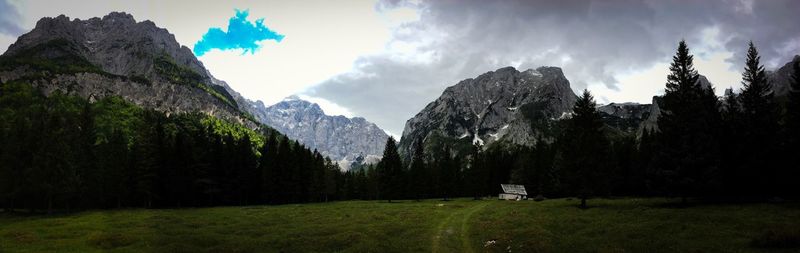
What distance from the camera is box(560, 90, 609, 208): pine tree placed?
58.9m

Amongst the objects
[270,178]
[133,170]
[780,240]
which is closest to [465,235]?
[780,240]

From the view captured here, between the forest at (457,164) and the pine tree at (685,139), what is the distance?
0.13m

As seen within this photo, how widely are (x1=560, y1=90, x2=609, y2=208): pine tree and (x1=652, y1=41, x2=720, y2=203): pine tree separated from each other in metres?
6.91

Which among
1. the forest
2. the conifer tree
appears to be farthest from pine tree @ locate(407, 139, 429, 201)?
the conifer tree

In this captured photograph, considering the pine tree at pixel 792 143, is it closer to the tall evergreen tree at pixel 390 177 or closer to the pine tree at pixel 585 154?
the pine tree at pixel 585 154

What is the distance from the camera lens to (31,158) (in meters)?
71.4

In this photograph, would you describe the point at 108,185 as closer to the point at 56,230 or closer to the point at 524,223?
the point at 56,230

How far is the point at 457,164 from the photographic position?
138 m

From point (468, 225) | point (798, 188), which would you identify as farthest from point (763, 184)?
point (468, 225)

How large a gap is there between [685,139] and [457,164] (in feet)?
287

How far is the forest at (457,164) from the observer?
53344 mm

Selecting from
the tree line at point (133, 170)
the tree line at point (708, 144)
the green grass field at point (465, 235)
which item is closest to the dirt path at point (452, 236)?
the green grass field at point (465, 235)

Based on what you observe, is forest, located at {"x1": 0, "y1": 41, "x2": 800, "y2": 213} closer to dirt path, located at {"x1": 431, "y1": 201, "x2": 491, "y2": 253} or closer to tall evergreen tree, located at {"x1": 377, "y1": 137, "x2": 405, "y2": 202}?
tall evergreen tree, located at {"x1": 377, "y1": 137, "x2": 405, "y2": 202}

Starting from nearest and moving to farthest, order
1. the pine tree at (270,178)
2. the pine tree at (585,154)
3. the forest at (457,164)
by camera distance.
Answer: the forest at (457,164) < the pine tree at (585,154) < the pine tree at (270,178)
